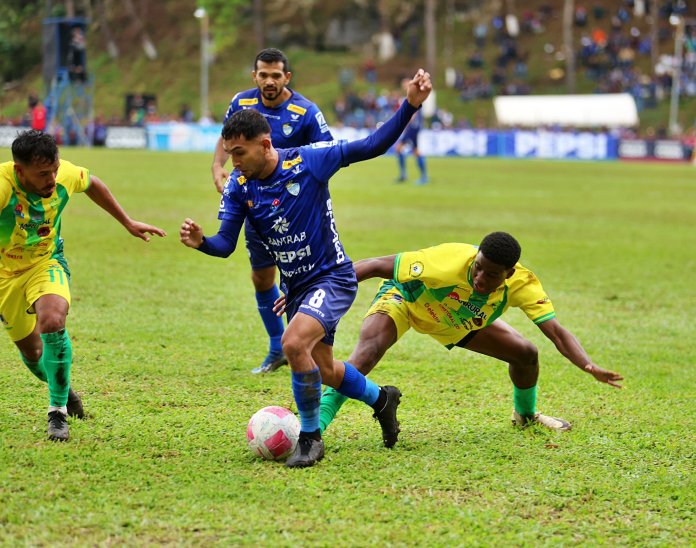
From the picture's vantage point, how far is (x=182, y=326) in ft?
28.9

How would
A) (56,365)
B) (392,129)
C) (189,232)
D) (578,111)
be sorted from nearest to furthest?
(189,232) → (392,129) → (56,365) → (578,111)

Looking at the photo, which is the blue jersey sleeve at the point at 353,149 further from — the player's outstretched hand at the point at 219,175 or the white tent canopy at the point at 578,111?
the white tent canopy at the point at 578,111

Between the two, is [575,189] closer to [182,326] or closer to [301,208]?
[182,326]

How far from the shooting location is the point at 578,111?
47.4 metres

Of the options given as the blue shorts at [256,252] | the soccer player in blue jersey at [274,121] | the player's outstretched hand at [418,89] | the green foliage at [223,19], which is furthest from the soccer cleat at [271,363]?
the green foliage at [223,19]

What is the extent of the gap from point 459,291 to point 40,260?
8.22 feet

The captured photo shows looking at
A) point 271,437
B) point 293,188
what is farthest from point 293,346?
point 293,188

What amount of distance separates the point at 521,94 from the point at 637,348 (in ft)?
151

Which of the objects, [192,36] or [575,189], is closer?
[575,189]

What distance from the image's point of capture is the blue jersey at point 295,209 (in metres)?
5.41

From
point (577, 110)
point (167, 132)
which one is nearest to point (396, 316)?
point (167, 132)

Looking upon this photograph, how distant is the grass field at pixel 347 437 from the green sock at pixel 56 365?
0.24m

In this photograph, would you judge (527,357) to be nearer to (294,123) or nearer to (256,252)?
(256,252)

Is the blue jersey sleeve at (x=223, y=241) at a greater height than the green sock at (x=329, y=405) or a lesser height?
greater
